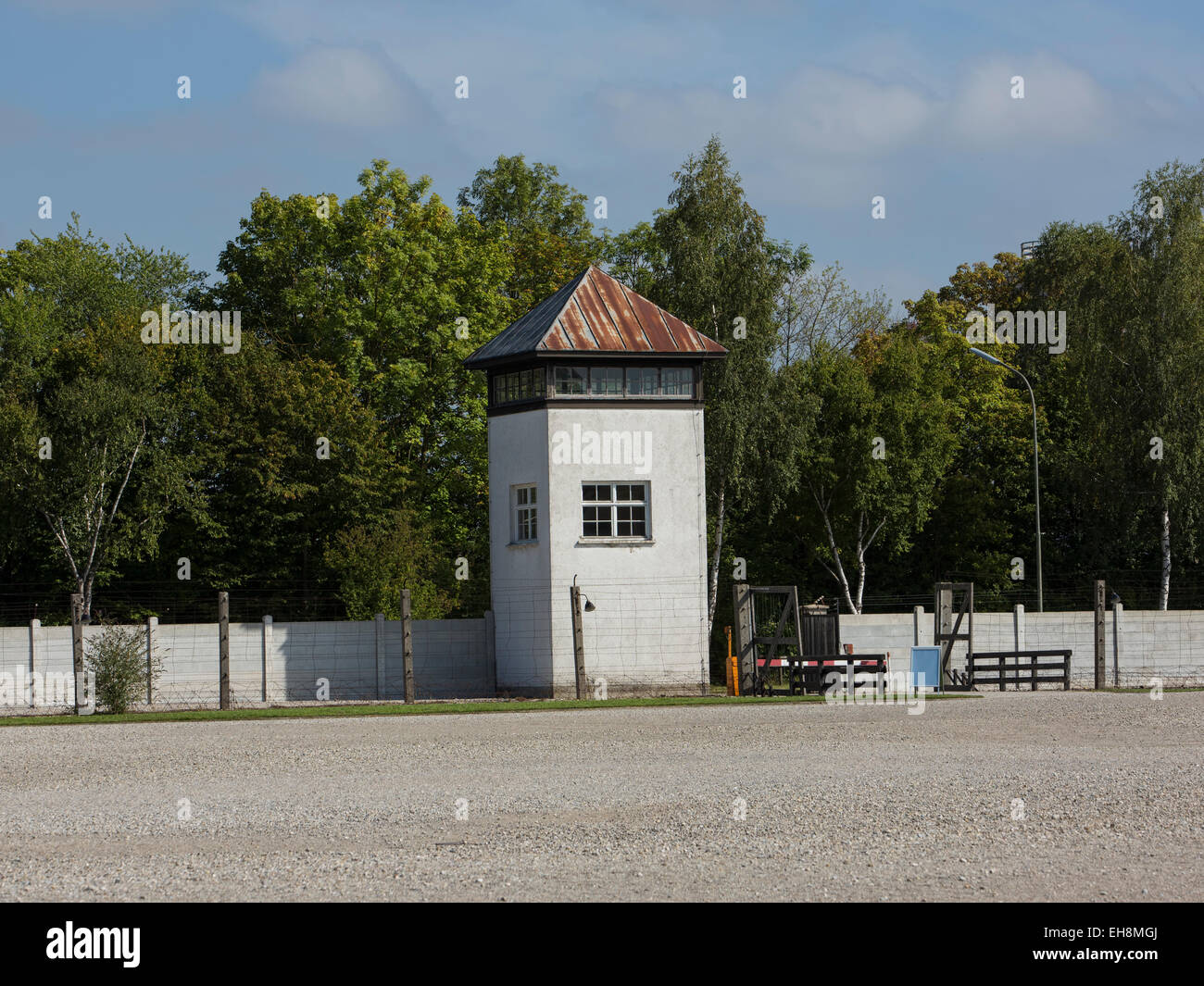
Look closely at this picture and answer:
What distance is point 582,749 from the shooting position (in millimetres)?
16781

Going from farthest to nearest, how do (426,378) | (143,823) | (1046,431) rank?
(1046,431) < (426,378) < (143,823)

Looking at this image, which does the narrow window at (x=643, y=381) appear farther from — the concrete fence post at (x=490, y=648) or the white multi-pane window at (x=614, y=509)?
the concrete fence post at (x=490, y=648)

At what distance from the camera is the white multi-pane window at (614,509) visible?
3119 cm

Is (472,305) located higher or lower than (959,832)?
higher

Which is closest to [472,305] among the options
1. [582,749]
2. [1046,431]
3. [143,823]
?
[1046,431]

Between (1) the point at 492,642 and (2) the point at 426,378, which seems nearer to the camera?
(1) the point at 492,642

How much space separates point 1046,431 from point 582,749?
39514 millimetres

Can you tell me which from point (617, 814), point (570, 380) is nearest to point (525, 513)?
point (570, 380)
